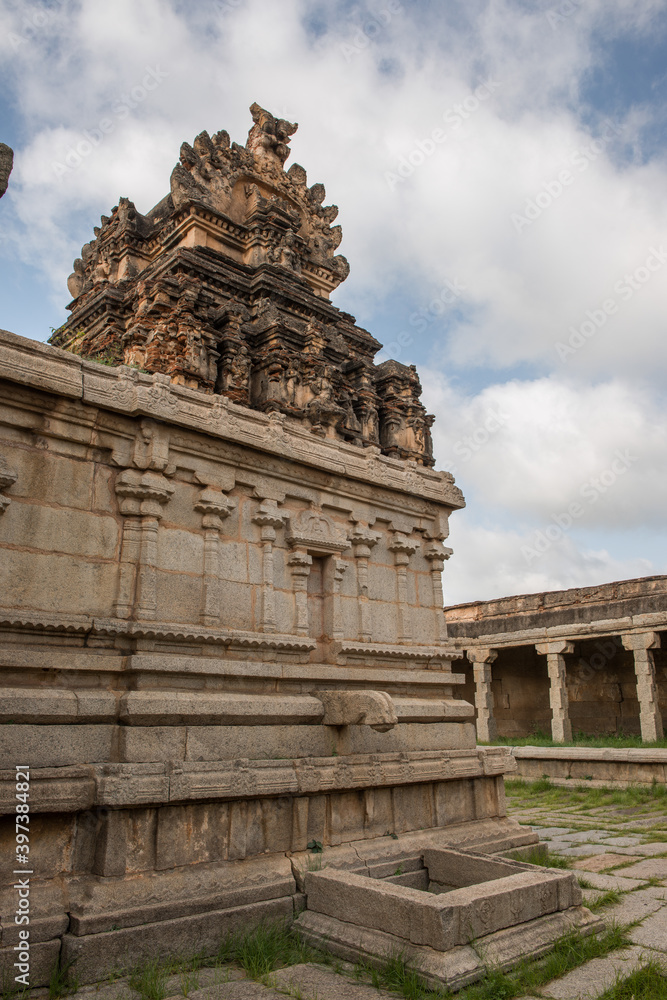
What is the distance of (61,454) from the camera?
6.32 m

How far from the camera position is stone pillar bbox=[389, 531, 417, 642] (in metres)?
8.80

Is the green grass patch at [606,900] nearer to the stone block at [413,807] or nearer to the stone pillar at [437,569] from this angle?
the stone block at [413,807]

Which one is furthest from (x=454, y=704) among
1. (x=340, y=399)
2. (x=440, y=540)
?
(x=340, y=399)

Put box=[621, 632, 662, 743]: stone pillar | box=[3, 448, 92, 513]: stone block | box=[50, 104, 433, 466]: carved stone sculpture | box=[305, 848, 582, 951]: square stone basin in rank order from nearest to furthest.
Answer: box=[305, 848, 582, 951]: square stone basin → box=[3, 448, 92, 513]: stone block → box=[50, 104, 433, 466]: carved stone sculpture → box=[621, 632, 662, 743]: stone pillar

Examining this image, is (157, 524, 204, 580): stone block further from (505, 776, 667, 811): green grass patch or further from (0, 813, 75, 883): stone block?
(505, 776, 667, 811): green grass patch

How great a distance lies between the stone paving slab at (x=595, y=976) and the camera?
15.1 ft

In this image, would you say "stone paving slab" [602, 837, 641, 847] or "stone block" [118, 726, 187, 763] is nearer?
"stone block" [118, 726, 187, 763]

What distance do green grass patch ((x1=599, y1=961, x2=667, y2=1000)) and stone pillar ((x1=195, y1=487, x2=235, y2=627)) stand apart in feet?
13.9

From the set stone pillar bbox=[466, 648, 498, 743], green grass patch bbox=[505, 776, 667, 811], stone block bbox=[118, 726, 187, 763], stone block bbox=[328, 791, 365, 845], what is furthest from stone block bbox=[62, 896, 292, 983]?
stone pillar bbox=[466, 648, 498, 743]

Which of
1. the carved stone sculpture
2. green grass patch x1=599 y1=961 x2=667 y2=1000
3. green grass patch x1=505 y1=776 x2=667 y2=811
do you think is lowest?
green grass patch x1=505 y1=776 x2=667 y2=811

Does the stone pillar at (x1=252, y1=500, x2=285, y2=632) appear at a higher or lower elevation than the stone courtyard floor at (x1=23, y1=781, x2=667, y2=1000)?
higher

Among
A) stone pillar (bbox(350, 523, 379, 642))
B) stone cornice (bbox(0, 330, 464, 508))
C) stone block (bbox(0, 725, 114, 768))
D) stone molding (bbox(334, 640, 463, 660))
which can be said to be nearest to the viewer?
stone block (bbox(0, 725, 114, 768))

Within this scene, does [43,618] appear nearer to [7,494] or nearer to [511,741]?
[7,494]

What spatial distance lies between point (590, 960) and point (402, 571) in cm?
465
